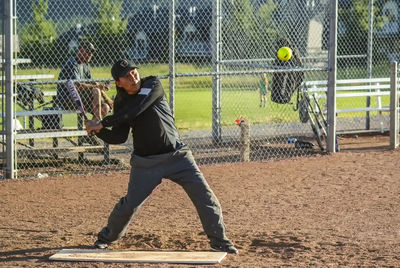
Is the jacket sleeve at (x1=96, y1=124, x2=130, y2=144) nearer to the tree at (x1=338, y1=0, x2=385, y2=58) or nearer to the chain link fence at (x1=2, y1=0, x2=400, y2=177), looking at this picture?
the chain link fence at (x1=2, y1=0, x2=400, y2=177)

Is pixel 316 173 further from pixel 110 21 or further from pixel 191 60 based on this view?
pixel 191 60

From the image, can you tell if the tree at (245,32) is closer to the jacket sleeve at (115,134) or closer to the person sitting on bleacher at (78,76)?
the person sitting on bleacher at (78,76)

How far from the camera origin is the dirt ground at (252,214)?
7.27 m

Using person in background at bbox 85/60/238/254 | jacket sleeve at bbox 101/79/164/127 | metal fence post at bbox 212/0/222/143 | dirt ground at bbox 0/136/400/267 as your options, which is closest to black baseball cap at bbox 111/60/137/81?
A: person in background at bbox 85/60/238/254

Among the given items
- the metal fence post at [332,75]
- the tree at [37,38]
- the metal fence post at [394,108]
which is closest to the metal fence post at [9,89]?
the metal fence post at [332,75]

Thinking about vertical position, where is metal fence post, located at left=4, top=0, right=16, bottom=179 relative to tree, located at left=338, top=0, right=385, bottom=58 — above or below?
below

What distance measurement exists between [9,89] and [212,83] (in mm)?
4708

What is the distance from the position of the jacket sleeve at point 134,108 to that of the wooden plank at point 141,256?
1.17m

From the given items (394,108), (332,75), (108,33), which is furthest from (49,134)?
(108,33)

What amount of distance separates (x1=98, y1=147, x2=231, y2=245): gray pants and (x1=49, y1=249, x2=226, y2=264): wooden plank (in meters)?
0.23

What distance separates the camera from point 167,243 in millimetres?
7613

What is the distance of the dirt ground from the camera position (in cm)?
727

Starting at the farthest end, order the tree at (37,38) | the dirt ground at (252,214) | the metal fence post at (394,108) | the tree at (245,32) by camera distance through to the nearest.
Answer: the tree at (37,38), the tree at (245,32), the metal fence post at (394,108), the dirt ground at (252,214)

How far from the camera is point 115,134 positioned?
7242 millimetres
